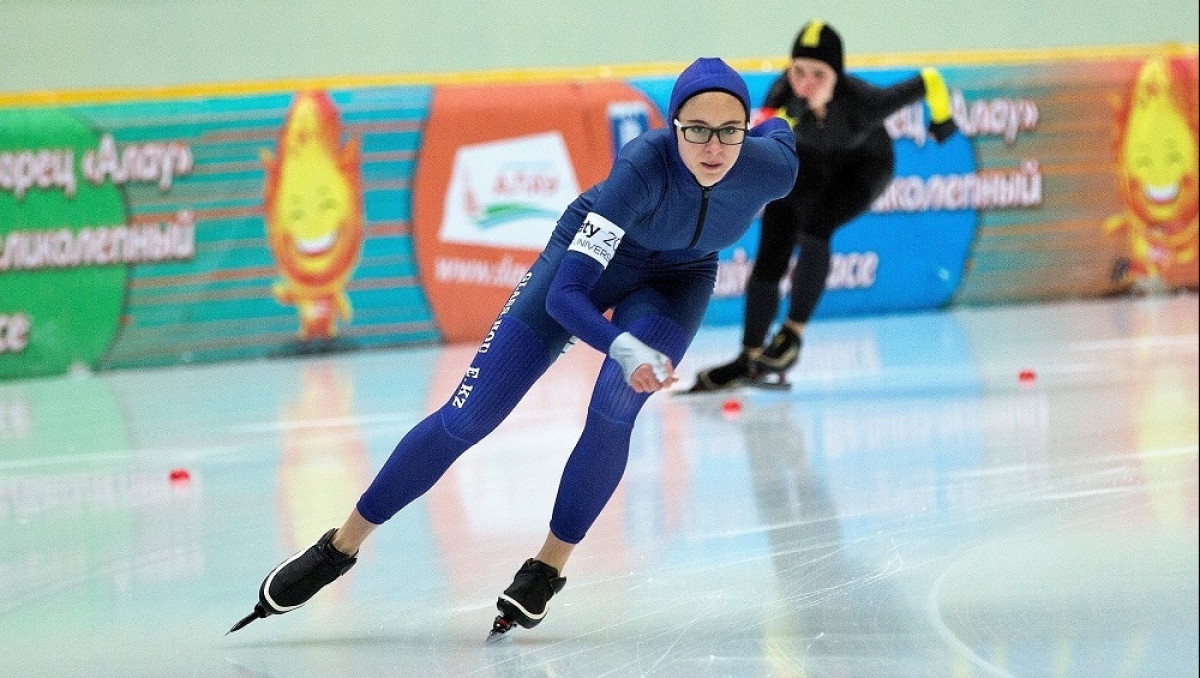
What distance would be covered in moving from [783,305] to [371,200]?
246cm

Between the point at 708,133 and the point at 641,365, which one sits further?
the point at 708,133

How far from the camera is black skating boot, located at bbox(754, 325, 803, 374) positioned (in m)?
6.09

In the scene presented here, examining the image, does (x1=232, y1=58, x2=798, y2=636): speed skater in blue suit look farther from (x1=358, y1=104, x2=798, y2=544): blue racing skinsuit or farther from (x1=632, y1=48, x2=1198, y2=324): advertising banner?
(x1=632, y1=48, x2=1198, y2=324): advertising banner

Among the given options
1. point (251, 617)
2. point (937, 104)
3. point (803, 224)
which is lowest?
point (251, 617)

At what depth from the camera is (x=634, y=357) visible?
103 inches

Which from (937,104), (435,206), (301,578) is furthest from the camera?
(435,206)

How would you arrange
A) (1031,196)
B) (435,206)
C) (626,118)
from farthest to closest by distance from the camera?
(1031,196) → (626,118) → (435,206)

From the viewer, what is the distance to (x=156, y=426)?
5582 mm

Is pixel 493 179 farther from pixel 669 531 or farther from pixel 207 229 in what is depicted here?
A: pixel 669 531

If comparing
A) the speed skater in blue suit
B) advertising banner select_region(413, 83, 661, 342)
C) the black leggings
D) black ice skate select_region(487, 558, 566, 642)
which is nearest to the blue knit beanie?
the speed skater in blue suit

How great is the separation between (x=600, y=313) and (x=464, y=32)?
6.90m

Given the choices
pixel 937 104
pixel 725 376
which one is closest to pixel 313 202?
pixel 725 376

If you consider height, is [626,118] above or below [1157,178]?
above

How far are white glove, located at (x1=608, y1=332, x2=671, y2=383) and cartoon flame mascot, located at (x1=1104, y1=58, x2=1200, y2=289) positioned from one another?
711 cm
